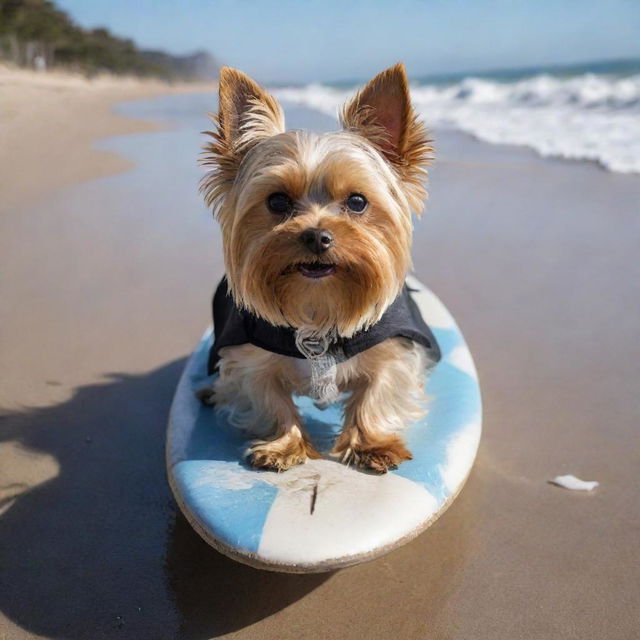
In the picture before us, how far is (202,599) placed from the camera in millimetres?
2623

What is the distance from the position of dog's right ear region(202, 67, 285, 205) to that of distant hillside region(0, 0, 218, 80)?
4799 centimetres

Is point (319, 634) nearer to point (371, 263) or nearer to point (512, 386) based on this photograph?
point (371, 263)

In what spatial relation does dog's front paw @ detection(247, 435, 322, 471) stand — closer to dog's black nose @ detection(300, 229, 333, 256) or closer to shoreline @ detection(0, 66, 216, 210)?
dog's black nose @ detection(300, 229, 333, 256)

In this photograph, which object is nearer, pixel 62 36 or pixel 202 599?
pixel 202 599

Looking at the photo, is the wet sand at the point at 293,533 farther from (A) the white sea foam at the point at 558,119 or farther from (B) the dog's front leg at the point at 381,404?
(A) the white sea foam at the point at 558,119

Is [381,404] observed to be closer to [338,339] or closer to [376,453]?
[376,453]

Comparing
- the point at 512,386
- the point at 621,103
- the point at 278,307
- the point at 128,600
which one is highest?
the point at 621,103

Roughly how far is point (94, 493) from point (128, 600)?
77cm

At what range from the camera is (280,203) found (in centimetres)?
276

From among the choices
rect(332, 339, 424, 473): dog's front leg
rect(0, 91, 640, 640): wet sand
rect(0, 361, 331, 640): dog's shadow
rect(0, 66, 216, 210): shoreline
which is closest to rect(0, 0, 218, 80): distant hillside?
rect(0, 66, 216, 210): shoreline

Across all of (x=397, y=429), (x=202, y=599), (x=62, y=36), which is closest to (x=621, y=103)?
(x=397, y=429)

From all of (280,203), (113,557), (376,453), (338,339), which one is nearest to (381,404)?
(376,453)

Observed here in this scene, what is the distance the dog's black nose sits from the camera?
2.55 m

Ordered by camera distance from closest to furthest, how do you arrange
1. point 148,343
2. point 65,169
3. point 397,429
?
1. point 397,429
2. point 148,343
3. point 65,169
